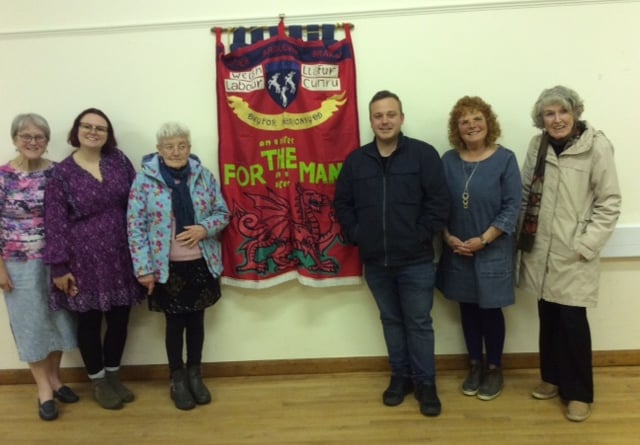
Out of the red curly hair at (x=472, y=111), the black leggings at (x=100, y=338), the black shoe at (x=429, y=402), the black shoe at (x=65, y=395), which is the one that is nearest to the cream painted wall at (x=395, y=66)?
the red curly hair at (x=472, y=111)

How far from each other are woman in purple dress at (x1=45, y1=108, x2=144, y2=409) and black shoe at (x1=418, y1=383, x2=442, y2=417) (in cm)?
151

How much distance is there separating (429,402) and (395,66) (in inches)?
67.0

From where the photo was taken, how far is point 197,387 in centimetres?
238

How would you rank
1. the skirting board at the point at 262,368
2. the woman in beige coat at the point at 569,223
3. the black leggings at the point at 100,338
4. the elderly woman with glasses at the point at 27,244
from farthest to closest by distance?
the skirting board at the point at 262,368
the black leggings at the point at 100,338
the elderly woman with glasses at the point at 27,244
the woman in beige coat at the point at 569,223

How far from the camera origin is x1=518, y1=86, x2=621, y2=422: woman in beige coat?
1981 millimetres

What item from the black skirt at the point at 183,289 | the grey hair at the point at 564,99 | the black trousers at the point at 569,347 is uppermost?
the grey hair at the point at 564,99

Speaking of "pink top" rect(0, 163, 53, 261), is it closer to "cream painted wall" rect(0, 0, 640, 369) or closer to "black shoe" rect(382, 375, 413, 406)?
"cream painted wall" rect(0, 0, 640, 369)

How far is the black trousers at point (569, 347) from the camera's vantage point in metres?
2.07

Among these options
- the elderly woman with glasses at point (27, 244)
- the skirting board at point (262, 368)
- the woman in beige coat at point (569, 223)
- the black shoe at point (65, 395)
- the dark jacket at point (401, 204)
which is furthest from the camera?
the skirting board at point (262, 368)

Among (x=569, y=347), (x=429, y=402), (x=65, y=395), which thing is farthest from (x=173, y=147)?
(x=569, y=347)

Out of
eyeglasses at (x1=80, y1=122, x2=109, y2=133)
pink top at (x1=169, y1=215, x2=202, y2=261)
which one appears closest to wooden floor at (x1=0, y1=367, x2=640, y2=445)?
pink top at (x1=169, y1=215, x2=202, y2=261)

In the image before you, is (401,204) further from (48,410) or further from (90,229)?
(48,410)

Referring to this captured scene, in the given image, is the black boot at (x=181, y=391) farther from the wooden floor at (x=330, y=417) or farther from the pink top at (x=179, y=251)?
the pink top at (x=179, y=251)

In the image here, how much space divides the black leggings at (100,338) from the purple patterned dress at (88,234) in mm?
98
